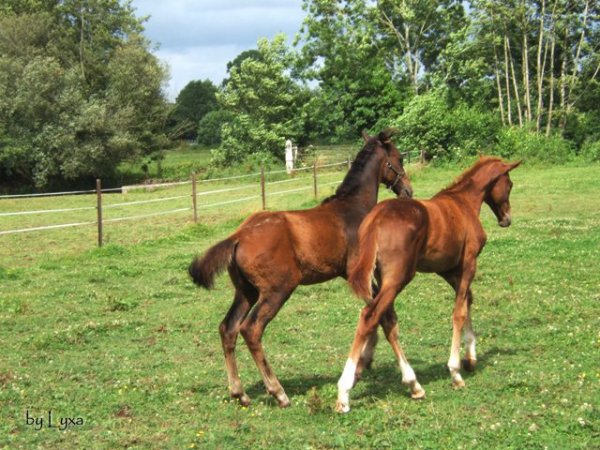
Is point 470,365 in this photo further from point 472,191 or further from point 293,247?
point 293,247

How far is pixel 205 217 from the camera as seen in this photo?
22.2 m

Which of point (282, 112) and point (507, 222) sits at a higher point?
point (282, 112)

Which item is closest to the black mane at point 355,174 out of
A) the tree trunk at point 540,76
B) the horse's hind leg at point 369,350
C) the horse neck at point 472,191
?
the horse neck at point 472,191

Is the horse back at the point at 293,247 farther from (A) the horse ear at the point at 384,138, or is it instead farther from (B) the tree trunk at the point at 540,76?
Result: (B) the tree trunk at the point at 540,76

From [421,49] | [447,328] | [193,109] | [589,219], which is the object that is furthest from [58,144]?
[193,109]

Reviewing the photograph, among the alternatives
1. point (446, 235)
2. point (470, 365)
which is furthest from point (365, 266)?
point (470, 365)

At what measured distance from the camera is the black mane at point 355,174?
6.75 meters

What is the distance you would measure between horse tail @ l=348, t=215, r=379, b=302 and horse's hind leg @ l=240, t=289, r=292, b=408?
2.16 ft

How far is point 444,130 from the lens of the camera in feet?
115

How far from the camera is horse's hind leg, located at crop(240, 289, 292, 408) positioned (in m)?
5.71

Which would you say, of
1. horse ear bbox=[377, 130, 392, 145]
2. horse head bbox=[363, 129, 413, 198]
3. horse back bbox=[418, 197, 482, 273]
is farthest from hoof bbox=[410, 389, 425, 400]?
horse ear bbox=[377, 130, 392, 145]

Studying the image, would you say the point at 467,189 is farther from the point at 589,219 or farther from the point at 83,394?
the point at 589,219

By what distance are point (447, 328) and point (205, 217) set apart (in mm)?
14985

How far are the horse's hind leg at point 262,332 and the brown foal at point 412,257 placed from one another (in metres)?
0.60
